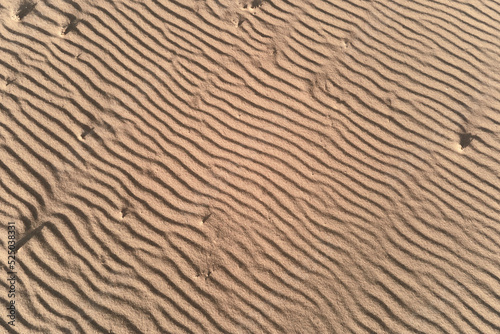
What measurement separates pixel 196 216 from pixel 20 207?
72.3 inches

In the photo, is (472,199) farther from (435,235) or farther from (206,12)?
(206,12)

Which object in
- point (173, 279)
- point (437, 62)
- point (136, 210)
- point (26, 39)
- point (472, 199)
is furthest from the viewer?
point (437, 62)

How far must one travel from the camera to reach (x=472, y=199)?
12.0ft

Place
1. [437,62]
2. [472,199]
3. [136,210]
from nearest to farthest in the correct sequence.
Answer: [136,210]
[472,199]
[437,62]

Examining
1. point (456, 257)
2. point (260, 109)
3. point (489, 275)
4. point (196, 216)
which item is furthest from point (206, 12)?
point (489, 275)

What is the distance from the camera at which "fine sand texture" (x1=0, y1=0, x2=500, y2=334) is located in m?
3.14

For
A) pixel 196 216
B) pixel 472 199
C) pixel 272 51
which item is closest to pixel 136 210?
pixel 196 216

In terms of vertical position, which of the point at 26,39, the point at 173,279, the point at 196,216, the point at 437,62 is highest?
the point at 437,62

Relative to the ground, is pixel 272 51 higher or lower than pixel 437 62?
lower

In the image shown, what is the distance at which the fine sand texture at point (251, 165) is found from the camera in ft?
10.3

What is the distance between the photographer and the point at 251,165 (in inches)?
143

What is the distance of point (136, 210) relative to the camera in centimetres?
339

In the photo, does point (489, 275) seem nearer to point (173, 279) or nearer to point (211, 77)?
point (173, 279)

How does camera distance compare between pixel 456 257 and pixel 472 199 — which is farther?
pixel 472 199
